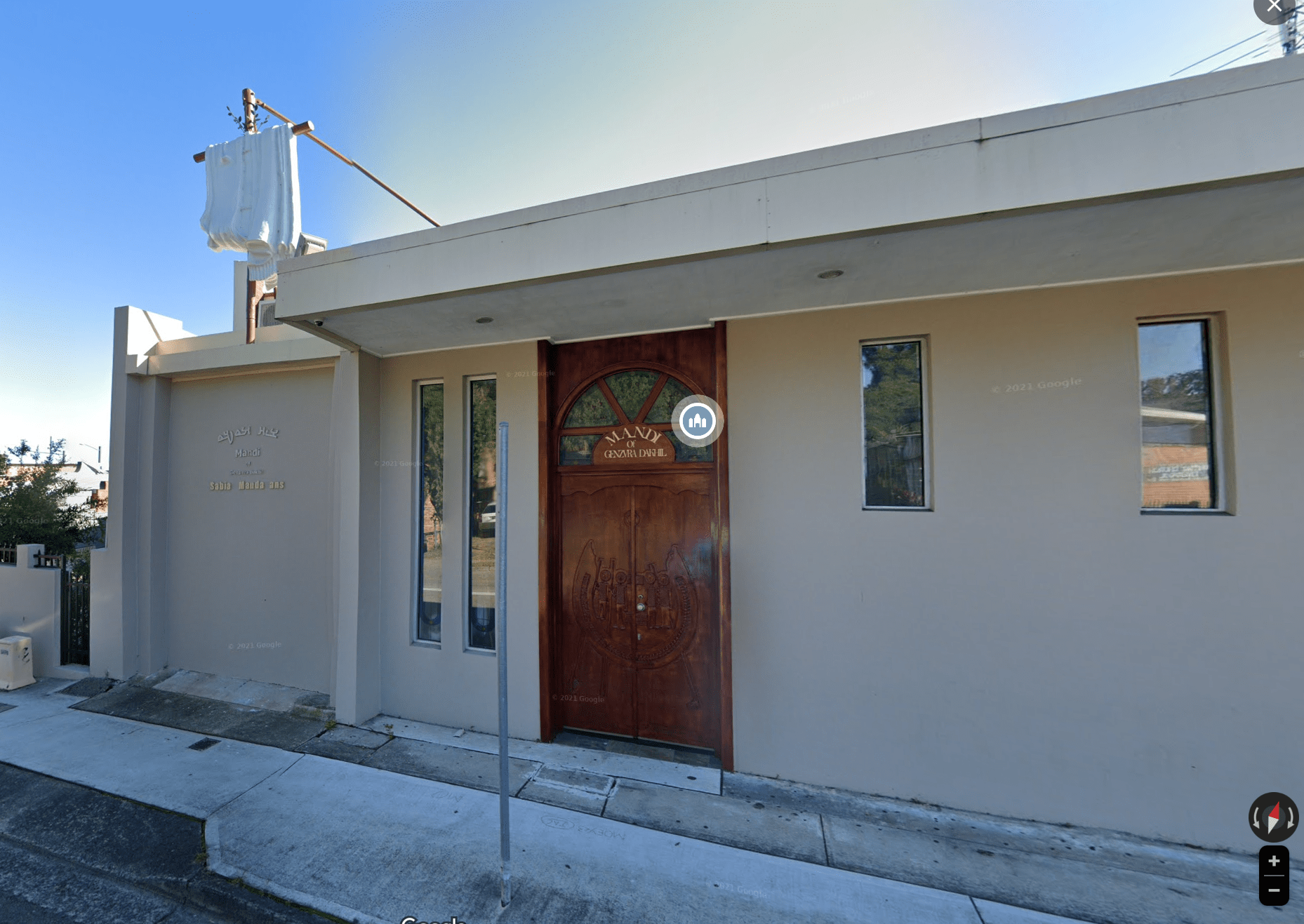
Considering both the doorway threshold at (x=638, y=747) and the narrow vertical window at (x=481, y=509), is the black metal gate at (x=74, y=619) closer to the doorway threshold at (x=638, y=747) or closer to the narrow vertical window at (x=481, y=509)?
the narrow vertical window at (x=481, y=509)

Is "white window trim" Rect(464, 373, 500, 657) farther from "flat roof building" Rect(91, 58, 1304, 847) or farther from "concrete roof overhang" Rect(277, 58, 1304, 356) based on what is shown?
"concrete roof overhang" Rect(277, 58, 1304, 356)

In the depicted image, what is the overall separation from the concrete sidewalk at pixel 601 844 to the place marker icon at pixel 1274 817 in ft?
0.85

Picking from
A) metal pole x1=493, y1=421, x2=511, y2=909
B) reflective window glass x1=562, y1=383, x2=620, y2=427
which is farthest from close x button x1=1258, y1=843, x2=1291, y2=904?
reflective window glass x1=562, y1=383, x2=620, y2=427

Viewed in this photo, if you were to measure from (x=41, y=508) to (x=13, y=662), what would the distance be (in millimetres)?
3397

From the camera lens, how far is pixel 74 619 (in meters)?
6.34

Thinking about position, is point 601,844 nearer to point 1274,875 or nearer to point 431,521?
point 431,521

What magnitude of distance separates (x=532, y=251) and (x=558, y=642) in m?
3.34

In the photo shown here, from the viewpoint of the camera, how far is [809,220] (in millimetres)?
2846

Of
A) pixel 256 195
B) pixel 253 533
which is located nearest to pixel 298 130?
pixel 256 195

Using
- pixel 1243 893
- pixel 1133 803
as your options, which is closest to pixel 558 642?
pixel 1133 803

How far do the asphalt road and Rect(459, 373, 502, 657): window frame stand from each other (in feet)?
6.92

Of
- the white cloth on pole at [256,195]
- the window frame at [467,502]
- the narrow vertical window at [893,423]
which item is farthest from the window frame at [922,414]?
the white cloth on pole at [256,195]

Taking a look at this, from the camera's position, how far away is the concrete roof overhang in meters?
2.39

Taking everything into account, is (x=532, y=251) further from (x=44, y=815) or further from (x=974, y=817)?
(x=44, y=815)
